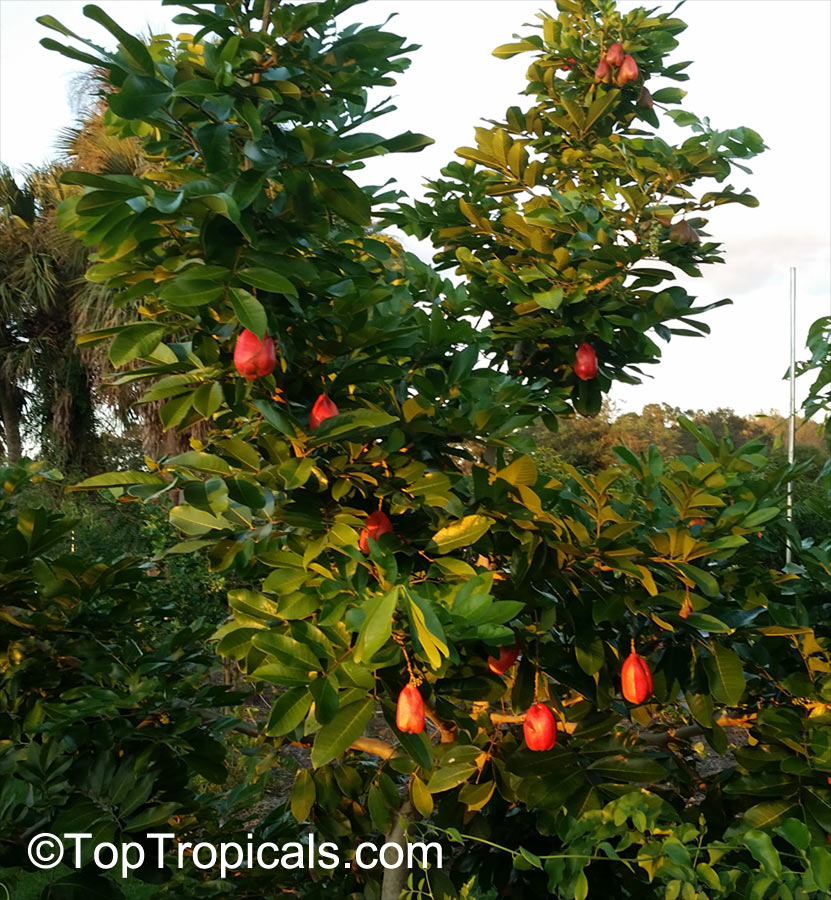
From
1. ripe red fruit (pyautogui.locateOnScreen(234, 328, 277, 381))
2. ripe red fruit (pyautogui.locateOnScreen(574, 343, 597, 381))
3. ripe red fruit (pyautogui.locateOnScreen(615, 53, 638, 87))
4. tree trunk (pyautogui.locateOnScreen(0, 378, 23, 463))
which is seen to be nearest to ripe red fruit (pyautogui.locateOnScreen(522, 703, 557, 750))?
ripe red fruit (pyautogui.locateOnScreen(234, 328, 277, 381))

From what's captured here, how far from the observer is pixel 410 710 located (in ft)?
4.58

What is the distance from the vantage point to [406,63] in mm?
1657

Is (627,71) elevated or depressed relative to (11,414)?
depressed

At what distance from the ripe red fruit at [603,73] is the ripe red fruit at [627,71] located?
0.03 m

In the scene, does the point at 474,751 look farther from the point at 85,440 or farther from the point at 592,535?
the point at 85,440

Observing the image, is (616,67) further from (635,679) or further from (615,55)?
(635,679)

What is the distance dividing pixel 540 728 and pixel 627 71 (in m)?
2.02

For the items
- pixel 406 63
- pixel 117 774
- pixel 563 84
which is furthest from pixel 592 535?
pixel 563 84

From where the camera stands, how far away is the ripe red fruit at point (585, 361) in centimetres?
246

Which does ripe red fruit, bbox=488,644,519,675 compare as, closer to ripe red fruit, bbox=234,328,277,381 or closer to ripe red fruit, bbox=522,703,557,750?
ripe red fruit, bbox=522,703,557,750

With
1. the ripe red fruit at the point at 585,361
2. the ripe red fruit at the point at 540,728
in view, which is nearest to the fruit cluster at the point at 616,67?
the ripe red fruit at the point at 585,361

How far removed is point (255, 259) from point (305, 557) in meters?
0.50

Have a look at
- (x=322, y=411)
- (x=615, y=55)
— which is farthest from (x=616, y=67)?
(x=322, y=411)

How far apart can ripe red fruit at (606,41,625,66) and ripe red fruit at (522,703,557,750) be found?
2038mm
